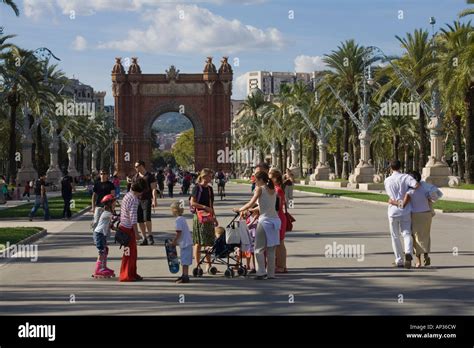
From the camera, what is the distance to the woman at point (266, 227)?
1439cm

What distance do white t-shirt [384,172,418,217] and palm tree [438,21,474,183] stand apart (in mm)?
22825

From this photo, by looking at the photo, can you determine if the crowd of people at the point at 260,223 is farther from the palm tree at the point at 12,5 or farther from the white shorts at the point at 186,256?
the palm tree at the point at 12,5

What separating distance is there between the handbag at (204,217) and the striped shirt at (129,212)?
1.21 metres

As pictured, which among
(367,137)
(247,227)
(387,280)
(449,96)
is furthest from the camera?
(367,137)

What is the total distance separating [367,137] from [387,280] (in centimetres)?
4965

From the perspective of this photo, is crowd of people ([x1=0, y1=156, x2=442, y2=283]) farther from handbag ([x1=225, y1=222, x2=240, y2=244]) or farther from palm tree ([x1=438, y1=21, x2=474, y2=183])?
palm tree ([x1=438, y1=21, x2=474, y2=183])

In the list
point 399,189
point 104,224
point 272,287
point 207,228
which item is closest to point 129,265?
point 104,224

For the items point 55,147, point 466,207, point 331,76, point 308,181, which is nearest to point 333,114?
point 308,181

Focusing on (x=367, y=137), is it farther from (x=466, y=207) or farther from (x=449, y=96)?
(x=466, y=207)

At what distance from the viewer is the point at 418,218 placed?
52.3 feet

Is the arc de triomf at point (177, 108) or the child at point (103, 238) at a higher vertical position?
the arc de triomf at point (177, 108)

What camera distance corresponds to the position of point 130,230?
48.2ft

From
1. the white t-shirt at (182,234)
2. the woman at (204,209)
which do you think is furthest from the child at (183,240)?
the woman at (204,209)

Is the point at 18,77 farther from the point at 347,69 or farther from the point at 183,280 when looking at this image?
the point at 183,280
